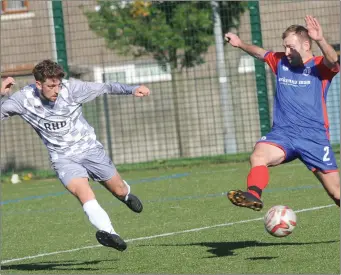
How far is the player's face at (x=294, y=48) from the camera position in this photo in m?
9.09

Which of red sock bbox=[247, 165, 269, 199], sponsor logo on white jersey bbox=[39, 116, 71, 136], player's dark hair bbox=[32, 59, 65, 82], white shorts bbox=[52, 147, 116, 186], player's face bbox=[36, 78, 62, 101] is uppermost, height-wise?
player's dark hair bbox=[32, 59, 65, 82]

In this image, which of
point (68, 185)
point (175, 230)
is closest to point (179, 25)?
point (175, 230)

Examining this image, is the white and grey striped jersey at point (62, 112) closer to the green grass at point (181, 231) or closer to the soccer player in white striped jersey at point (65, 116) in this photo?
the soccer player in white striped jersey at point (65, 116)

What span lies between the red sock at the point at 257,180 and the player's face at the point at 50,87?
199 centimetres

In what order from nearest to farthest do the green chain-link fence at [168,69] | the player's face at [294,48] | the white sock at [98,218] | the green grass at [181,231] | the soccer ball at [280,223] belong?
the soccer ball at [280,223] < the green grass at [181,231] < the white sock at [98,218] < the player's face at [294,48] < the green chain-link fence at [168,69]

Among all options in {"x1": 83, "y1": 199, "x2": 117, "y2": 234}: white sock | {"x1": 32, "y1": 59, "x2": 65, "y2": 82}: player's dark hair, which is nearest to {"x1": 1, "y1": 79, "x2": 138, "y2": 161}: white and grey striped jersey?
{"x1": 32, "y1": 59, "x2": 65, "y2": 82}: player's dark hair

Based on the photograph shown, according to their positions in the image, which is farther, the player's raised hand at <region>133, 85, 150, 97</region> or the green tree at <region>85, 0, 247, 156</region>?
the green tree at <region>85, 0, 247, 156</region>

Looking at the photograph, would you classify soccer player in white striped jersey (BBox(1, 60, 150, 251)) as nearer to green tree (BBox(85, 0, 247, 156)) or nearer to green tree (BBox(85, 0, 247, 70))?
green tree (BBox(85, 0, 247, 156))

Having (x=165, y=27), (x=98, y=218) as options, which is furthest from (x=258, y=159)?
(x=165, y=27)

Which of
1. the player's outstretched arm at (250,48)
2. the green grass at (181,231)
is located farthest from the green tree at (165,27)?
the player's outstretched arm at (250,48)

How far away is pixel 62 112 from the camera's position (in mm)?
9406

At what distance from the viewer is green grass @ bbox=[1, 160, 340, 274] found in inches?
334

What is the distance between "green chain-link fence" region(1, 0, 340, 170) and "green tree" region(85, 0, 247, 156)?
25 mm

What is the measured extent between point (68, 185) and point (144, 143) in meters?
11.8
